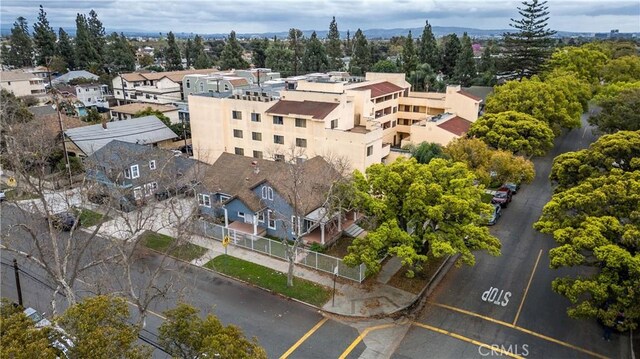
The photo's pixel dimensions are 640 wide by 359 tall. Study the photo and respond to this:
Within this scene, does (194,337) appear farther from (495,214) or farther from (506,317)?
(495,214)

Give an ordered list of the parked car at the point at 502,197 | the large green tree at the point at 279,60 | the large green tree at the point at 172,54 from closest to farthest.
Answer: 1. the parked car at the point at 502,197
2. the large green tree at the point at 279,60
3. the large green tree at the point at 172,54

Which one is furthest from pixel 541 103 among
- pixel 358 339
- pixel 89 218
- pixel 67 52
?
pixel 67 52

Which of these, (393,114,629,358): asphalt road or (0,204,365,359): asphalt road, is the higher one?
(0,204,365,359): asphalt road

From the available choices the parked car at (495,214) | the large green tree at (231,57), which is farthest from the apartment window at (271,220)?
the large green tree at (231,57)

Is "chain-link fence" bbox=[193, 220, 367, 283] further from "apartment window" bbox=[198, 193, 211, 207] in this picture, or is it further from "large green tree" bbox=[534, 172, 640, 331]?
"large green tree" bbox=[534, 172, 640, 331]

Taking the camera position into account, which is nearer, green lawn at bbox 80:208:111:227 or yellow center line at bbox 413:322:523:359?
yellow center line at bbox 413:322:523:359

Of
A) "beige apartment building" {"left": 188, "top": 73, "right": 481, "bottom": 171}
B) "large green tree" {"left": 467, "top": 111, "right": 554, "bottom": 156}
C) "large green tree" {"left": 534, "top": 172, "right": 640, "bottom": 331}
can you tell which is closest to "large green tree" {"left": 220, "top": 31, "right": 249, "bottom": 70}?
"beige apartment building" {"left": 188, "top": 73, "right": 481, "bottom": 171}

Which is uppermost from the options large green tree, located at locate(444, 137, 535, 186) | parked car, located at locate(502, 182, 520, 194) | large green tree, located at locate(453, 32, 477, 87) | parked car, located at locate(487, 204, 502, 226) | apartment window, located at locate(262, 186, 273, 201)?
large green tree, located at locate(453, 32, 477, 87)

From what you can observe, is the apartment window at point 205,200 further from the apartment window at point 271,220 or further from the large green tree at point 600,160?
the large green tree at point 600,160
